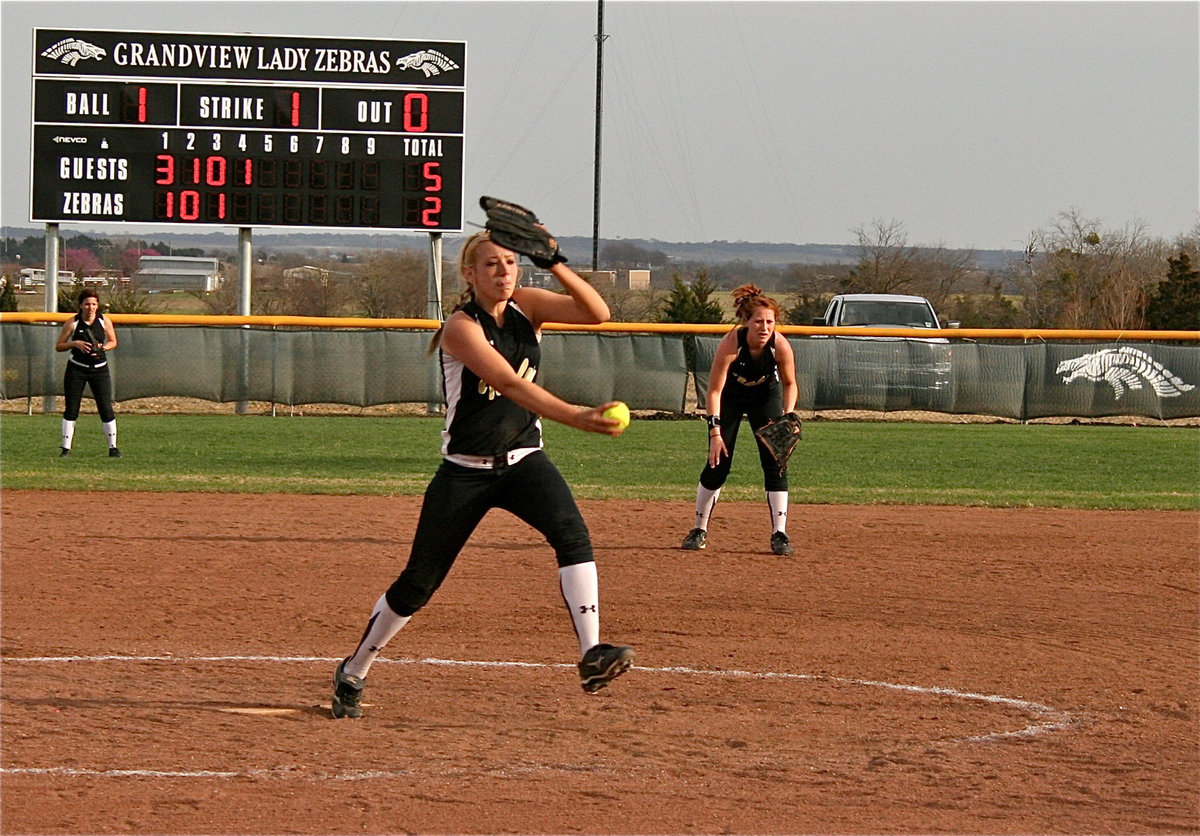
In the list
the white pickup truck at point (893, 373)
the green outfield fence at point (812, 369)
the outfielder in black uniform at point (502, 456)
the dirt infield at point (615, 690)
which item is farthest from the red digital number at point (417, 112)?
the outfielder in black uniform at point (502, 456)

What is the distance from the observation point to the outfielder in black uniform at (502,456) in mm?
5203

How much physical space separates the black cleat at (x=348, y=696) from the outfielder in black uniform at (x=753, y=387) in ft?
14.7

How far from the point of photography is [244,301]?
25641mm

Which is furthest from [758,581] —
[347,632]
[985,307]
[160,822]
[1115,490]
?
[985,307]

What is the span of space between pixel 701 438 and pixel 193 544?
433 inches

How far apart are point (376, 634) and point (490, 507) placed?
2.38 ft

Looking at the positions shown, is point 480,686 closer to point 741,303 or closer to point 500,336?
point 500,336

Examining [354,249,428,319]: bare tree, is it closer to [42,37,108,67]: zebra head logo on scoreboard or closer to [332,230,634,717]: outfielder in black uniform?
[42,37,108,67]: zebra head logo on scoreboard

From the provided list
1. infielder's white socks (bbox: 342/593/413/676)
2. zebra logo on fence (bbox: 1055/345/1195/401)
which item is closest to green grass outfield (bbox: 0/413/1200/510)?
zebra logo on fence (bbox: 1055/345/1195/401)

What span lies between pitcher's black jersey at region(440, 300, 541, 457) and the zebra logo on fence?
66.4 feet

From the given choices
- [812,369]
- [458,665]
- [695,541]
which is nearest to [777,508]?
[695,541]

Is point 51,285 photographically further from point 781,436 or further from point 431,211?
point 781,436

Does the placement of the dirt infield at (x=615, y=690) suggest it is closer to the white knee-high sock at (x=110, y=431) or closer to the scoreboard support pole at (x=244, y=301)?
the white knee-high sock at (x=110, y=431)

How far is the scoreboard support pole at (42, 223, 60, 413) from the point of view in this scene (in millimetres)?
22672
